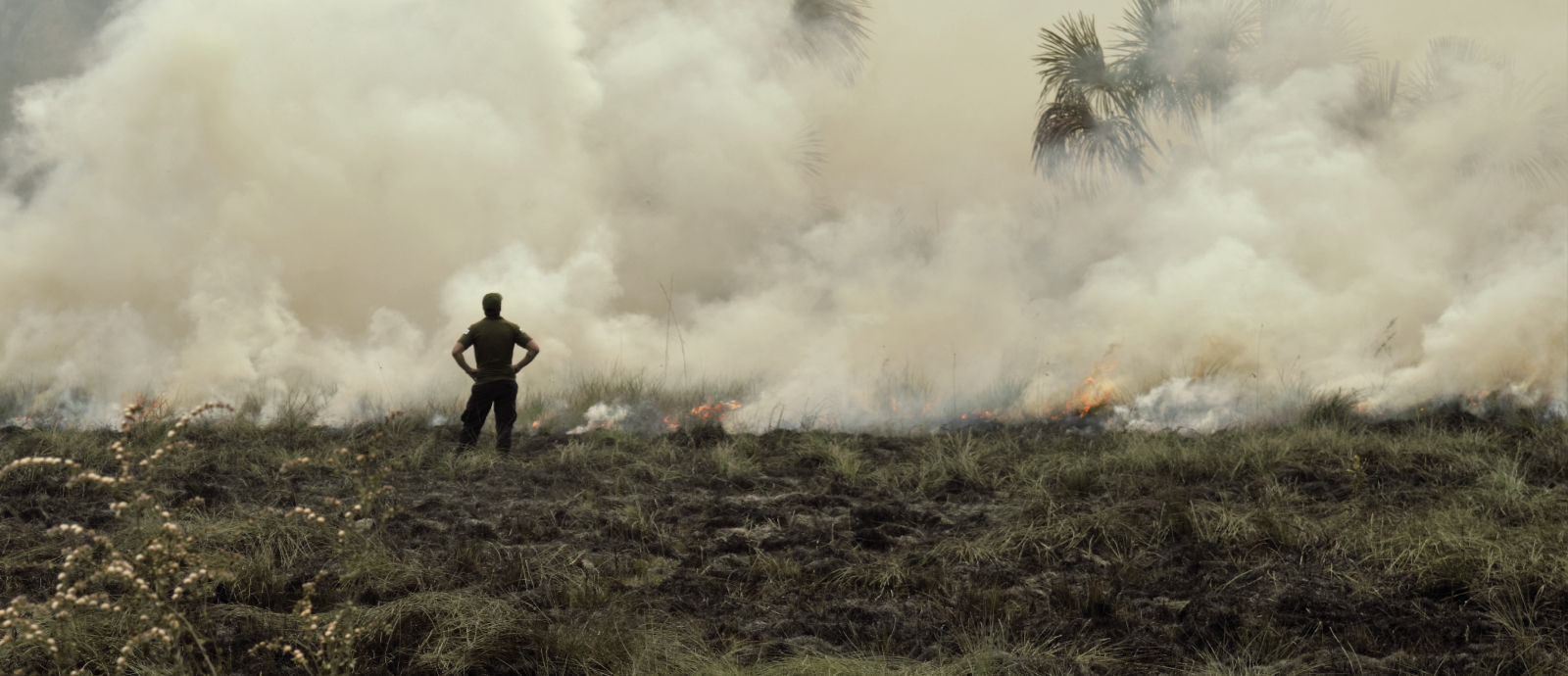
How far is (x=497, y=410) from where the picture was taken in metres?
9.41

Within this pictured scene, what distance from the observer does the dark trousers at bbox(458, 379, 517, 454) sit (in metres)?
9.23

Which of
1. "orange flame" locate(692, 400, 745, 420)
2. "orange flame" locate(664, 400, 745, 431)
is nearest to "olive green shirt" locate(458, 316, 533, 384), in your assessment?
"orange flame" locate(664, 400, 745, 431)

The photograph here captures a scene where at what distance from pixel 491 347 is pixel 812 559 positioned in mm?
4926

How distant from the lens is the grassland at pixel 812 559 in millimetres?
3703

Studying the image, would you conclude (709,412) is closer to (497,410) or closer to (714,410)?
(714,410)

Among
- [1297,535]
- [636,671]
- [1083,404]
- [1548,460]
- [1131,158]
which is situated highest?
[1131,158]

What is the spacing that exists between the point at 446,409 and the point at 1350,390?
988 cm

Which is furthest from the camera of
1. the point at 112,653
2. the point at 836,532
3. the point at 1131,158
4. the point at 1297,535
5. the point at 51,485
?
the point at 1131,158

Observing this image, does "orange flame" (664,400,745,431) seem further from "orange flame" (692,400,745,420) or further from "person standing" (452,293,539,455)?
"person standing" (452,293,539,455)

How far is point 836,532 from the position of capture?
5.89 metres

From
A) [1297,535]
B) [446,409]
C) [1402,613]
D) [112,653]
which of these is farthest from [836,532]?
[446,409]

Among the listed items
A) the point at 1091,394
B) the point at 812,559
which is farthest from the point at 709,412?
the point at 812,559

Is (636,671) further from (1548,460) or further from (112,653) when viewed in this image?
(1548,460)

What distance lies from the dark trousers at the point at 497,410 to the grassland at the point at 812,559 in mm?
842
